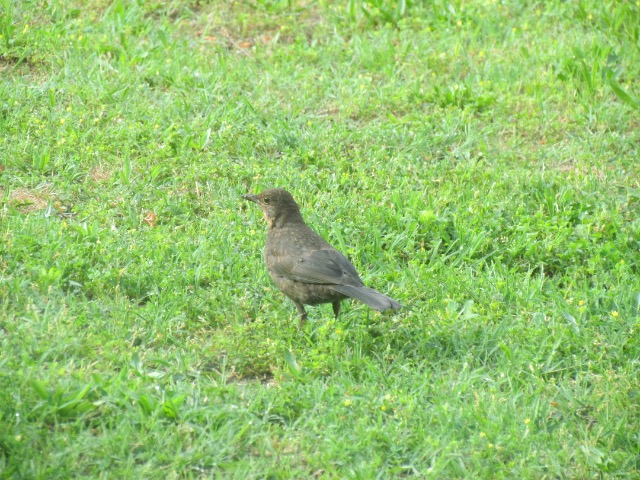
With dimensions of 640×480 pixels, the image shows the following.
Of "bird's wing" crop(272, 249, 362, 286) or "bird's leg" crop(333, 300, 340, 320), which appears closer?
"bird's wing" crop(272, 249, 362, 286)

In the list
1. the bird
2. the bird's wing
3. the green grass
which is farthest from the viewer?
the bird's wing

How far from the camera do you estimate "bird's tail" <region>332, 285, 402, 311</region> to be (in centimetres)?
628

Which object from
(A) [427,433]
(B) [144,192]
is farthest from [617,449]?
(B) [144,192]

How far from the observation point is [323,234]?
7895 millimetres

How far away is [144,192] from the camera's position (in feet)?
26.7

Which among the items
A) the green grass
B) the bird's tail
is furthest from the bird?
the green grass

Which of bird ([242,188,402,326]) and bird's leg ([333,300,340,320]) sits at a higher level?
bird ([242,188,402,326])

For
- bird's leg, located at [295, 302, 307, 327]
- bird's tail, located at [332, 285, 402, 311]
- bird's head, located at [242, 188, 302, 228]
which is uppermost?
bird's head, located at [242, 188, 302, 228]

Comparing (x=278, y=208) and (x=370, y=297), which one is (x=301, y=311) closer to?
(x=370, y=297)

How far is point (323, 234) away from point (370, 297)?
1.60m

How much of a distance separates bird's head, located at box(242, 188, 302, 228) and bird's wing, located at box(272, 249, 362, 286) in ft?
1.92

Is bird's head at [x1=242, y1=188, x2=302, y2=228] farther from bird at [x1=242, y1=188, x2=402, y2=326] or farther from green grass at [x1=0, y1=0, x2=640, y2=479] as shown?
green grass at [x1=0, y1=0, x2=640, y2=479]

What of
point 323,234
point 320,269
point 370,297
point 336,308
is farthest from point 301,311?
point 323,234

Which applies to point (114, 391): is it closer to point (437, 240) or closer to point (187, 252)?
point (187, 252)
